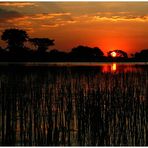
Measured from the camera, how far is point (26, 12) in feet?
26.9

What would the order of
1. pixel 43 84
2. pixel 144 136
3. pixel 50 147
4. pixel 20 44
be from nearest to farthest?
pixel 50 147 < pixel 144 136 < pixel 43 84 < pixel 20 44

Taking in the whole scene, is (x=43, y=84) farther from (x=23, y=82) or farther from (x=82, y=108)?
(x=82, y=108)

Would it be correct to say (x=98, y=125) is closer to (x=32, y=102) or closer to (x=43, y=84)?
(x=32, y=102)

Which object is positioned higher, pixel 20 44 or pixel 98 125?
pixel 20 44

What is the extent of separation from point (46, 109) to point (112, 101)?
2.77 ft

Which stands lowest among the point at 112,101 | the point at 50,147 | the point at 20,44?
the point at 50,147

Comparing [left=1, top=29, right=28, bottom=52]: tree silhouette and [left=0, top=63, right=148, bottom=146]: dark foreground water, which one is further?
[left=1, top=29, right=28, bottom=52]: tree silhouette

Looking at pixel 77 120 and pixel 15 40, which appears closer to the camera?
pixel 77 120

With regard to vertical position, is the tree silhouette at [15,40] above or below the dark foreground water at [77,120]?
above

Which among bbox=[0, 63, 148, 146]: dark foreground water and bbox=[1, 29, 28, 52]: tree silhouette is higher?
bbox=[1, 29, 28, 52]: tree silhouette

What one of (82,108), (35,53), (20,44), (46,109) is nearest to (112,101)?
(82,108)

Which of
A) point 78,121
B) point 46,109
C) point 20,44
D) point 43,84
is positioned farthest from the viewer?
point 20,44

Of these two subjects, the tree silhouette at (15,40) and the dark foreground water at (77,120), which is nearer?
the dark foreground water at (77,120)

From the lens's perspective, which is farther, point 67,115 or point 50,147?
point 67,115
